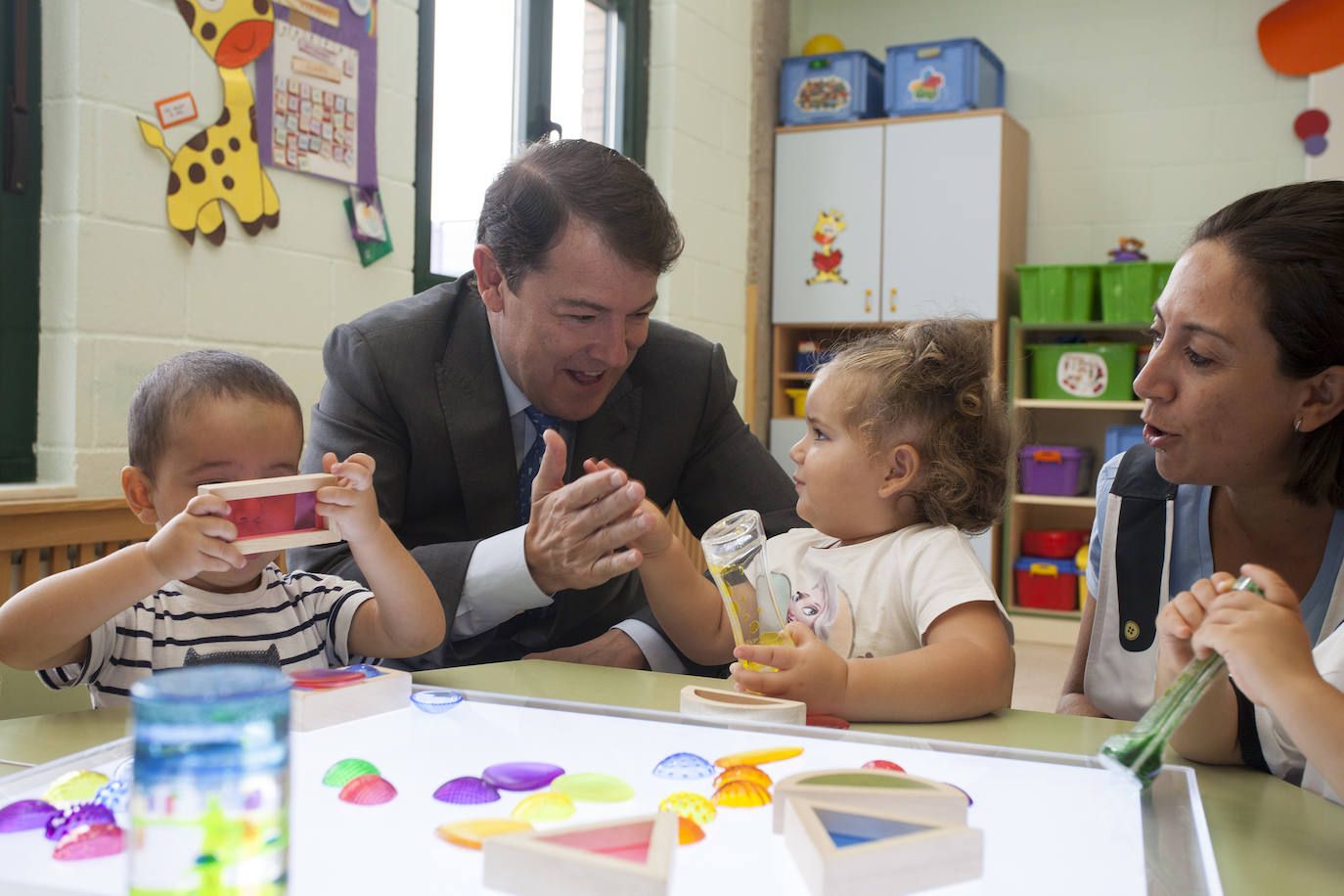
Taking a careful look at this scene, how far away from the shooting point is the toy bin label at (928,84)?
14.6 ft

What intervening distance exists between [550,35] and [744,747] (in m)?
3.19

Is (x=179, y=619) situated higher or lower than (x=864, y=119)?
lower

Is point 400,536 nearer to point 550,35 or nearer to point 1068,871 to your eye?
point 1068,871

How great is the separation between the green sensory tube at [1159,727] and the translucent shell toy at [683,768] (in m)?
0.29

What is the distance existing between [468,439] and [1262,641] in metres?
1.09

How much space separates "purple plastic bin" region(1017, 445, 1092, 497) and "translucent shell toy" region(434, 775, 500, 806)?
3973 millimetres

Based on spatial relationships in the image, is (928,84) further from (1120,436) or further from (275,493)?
(275,493)

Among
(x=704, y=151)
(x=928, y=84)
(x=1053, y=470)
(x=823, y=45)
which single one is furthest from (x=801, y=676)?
(x=823, y=45)

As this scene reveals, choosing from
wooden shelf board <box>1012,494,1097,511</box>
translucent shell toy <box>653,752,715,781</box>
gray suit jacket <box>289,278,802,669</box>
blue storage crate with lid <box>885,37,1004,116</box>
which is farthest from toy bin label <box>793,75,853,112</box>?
translucent shell toy <box>653,752,715,781</box>

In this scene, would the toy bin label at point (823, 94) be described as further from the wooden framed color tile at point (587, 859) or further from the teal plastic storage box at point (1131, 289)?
the wooden framed color tile at point (587, 859)

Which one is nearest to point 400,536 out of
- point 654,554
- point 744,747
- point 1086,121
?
point 654,554

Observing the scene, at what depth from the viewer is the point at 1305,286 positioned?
1.12 metres

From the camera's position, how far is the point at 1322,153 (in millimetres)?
4227

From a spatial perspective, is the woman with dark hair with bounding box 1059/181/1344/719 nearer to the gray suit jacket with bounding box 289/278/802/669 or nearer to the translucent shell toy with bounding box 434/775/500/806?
the gray suit jacket with bounding box 289/278/802/669
